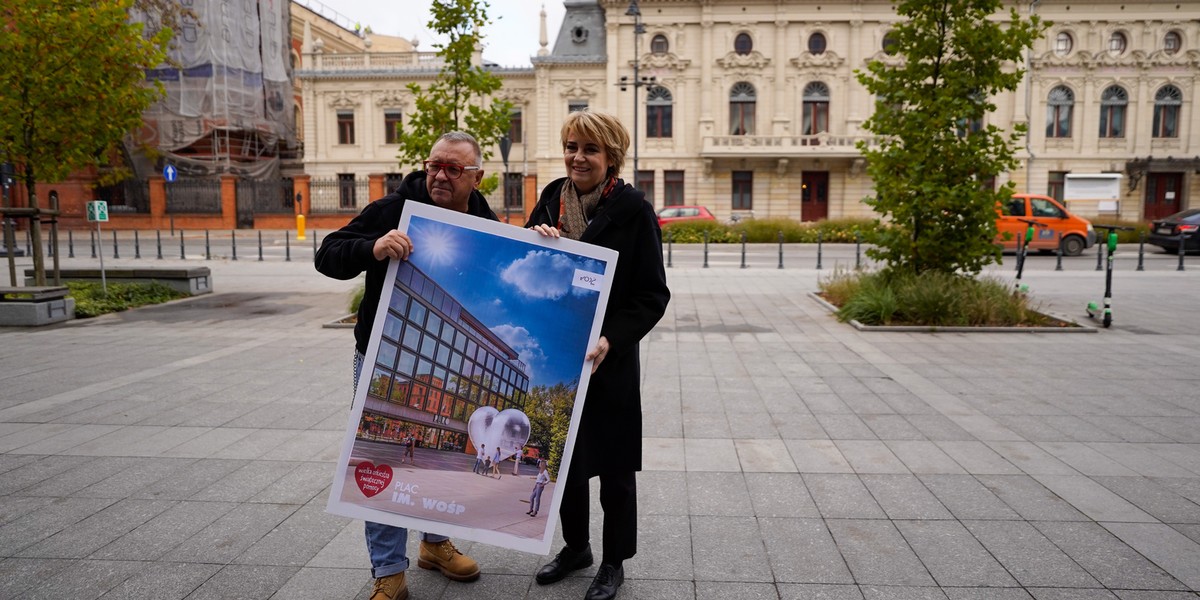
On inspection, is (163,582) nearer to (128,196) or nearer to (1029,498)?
(1029,498)

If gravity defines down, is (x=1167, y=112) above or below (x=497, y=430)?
above

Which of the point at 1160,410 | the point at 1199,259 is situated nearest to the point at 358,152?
the point at 1199,259

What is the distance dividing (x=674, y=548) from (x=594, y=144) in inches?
80.2

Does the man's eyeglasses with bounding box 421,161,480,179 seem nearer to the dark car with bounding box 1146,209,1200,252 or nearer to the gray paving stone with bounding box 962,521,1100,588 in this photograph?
the gray paving stone with bounding box 962,521,1100,588

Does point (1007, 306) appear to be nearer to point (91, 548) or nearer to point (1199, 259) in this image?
point (91, 548)

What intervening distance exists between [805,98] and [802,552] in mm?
45813

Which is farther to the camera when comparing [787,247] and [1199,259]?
[787,247]

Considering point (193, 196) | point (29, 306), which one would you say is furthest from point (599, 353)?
point (193, 196)

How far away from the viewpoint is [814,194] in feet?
154

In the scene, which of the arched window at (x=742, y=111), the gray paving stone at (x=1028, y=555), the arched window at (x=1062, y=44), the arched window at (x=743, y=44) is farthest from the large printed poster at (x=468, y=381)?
the arched window at (x=1062, y=44)

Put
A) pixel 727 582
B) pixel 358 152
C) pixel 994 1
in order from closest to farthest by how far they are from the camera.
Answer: pixel 727 582, pixel 994 1, pixel 358 152

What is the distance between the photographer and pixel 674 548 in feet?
12.9

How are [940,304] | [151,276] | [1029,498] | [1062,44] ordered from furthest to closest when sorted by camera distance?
1. [1062,44]
2. [151,276]
3. [940,304]
4. [1029,498]

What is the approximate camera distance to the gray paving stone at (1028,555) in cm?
354
